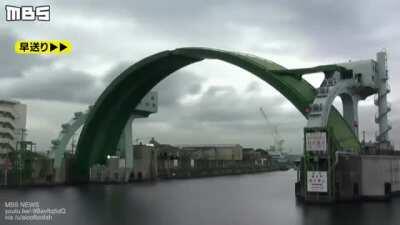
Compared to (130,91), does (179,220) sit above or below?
below

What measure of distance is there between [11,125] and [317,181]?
282 feet

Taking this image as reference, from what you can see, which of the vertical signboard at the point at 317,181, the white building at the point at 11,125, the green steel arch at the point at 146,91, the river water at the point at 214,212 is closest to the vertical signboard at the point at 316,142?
the vertical signboard at the point at 317,181

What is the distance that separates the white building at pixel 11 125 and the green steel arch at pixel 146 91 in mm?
17080

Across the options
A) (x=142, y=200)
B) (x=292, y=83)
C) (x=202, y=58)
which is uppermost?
(x=202, y=58)

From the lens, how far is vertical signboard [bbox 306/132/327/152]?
6481 centimetres

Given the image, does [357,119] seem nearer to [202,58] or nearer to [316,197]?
[316,197]

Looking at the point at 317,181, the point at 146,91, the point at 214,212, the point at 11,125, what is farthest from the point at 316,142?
the point at 11,125

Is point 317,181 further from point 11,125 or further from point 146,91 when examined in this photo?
point 11,125

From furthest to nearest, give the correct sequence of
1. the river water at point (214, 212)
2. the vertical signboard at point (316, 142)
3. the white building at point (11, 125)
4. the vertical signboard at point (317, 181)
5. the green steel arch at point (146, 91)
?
the white building at point (11, 125) < the green steel arch at point (146, 91) < the vertical signboard at point (316, 142) < the vertical signboard at point (317, 181) < the river water at point (214, 212)

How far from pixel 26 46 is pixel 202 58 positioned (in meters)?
69.2

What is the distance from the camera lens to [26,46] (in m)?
27.2

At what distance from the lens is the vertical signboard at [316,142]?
64.8m

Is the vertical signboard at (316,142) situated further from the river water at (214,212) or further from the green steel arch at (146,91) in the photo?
the river water at (214,212)

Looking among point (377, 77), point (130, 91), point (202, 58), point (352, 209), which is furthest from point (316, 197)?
point (130, 91)
